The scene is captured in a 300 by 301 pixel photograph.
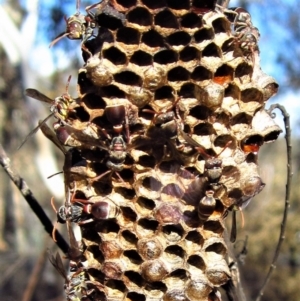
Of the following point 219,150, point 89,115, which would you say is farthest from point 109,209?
point 219,150

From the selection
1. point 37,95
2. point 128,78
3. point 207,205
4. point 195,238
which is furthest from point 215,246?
point 37,95

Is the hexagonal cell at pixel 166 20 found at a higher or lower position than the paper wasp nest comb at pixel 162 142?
higher

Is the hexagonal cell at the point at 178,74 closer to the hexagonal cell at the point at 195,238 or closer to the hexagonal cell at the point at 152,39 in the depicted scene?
the hexagonal cell at the point at 152,39

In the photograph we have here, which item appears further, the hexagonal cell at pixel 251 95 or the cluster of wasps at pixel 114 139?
the hexagonal cell at pixel 251 95

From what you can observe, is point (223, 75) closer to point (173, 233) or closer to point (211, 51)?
point (211, 51)

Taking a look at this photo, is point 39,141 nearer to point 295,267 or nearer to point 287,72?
point 295,267

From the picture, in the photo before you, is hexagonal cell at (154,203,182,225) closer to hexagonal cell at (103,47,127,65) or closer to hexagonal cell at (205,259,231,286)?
hexagonal cell at (205,259,231,286)

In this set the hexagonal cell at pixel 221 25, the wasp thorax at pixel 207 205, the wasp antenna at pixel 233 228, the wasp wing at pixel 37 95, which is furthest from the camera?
the wasp wing at pixel 37 95

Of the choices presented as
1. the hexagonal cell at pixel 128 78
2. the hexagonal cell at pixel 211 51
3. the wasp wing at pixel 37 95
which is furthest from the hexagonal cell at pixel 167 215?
the wasp wing at pixel 37 95
